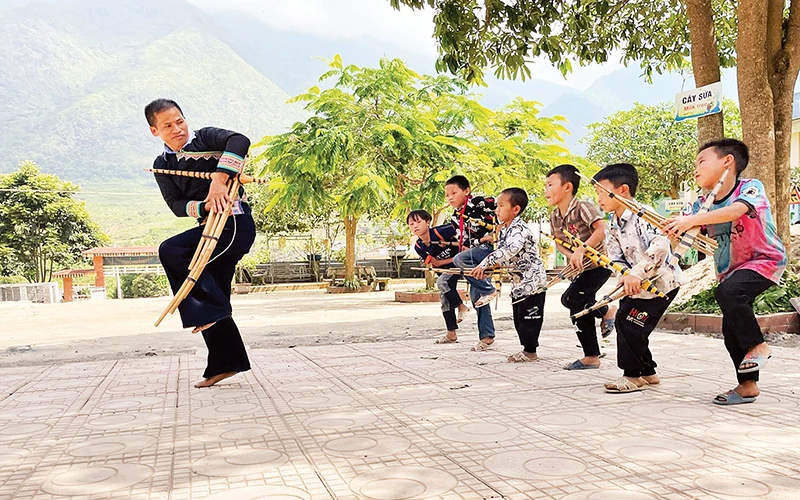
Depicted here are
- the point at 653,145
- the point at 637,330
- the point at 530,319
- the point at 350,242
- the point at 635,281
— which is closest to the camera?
the point at 635,281

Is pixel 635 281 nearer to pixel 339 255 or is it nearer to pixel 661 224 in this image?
pixel 661 224

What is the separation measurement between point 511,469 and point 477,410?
0.97 meters

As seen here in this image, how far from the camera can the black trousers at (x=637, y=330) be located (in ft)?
12.4

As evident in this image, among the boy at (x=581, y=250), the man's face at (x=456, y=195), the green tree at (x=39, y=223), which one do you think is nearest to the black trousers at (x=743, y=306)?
the boy at (x=581, y=250)

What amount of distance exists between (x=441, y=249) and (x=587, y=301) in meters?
2.00

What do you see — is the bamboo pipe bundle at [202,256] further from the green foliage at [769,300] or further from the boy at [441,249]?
the green foliage at [769,300]

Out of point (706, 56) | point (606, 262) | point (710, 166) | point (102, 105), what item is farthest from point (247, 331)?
point (102, 105)

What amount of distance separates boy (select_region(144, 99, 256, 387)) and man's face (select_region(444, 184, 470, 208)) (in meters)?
2.11

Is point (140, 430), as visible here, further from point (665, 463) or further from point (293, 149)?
point (293, 149)

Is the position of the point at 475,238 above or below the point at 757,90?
below

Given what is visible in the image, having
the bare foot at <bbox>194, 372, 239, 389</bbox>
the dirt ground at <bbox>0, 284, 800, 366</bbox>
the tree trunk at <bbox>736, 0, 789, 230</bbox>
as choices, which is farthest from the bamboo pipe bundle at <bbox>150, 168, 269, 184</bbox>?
the tree trunk at <bbox>736, 0, 789, 230</bbox>

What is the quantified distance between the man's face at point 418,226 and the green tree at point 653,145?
66.3 ft

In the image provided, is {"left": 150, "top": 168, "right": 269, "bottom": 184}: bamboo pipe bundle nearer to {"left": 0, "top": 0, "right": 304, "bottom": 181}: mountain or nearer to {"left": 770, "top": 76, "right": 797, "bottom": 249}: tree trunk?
{"left": 770, "top": 76, "right": 797, "bottom": 249}: tree trunk

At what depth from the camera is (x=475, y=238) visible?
6.07 meters
